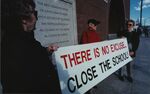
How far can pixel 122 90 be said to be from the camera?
6.72m

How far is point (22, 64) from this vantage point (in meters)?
3.28

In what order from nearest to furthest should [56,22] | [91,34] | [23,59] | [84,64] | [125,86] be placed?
[23,59] < [84,64] < [56,22] < [91,34] < [125,86]

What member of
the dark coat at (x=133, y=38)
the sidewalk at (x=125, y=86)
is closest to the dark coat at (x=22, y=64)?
the sidewalk at (x=125, y=86)

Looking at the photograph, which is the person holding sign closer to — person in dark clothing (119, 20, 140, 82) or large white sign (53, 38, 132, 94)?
large white sign (53, 38, 132, 94)

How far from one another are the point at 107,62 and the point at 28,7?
9.39 feet

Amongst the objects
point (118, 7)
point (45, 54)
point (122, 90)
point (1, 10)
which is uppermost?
point (118, 7)

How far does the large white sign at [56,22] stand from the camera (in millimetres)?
5441

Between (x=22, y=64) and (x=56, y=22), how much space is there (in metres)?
2.95

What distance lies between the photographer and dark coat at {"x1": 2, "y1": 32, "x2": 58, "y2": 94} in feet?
10.7

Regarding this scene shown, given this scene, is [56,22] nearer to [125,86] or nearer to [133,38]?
[125,86]

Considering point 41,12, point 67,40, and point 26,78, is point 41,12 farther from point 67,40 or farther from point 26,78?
point 26,78

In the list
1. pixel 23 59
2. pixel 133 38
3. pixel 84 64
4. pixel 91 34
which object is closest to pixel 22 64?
pixel 23 59

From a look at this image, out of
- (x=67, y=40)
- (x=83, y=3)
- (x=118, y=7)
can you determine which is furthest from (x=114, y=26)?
(x=67, y=40)

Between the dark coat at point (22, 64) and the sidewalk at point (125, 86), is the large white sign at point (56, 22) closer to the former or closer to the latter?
the sidewalk at point (125, 86)
